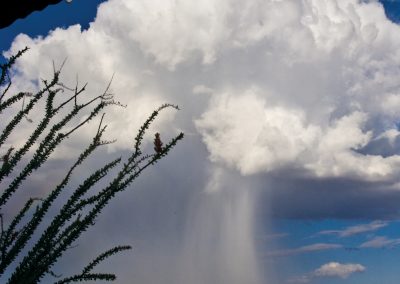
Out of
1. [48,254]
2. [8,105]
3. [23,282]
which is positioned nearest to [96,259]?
[48,254]

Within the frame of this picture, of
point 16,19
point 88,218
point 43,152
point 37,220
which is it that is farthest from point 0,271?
point 16,19

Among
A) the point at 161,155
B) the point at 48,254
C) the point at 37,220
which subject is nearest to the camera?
the point at 48,254

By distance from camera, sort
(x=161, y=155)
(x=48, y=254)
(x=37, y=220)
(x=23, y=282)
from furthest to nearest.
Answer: (x=161, y=155), (x=37, y=220), (x=48, y=254), (x=23, y=282)

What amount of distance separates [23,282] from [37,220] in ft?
2.09

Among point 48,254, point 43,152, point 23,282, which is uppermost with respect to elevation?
point 43,152

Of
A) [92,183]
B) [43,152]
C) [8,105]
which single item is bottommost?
[92,183]

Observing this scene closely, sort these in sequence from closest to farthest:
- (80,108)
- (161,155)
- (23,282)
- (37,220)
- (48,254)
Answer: (23,282) → (48,254) → (37,220) → (161,155) → (80,108)

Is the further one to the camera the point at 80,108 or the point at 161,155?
the point at 80,108

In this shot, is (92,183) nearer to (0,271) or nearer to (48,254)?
(48,254)

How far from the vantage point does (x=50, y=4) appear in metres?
4.16

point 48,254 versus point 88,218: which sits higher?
point 88,218

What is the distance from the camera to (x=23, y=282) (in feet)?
11.1

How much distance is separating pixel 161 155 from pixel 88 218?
34.6 inches

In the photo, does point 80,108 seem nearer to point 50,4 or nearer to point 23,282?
point 50,4
